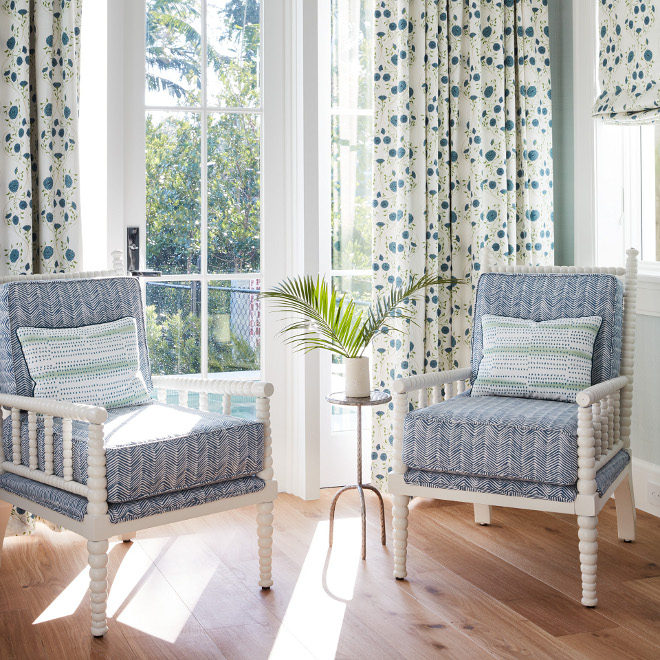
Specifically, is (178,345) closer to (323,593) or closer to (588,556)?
(323,593)

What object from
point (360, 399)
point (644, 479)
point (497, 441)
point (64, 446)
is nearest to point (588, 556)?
point (497, 441)

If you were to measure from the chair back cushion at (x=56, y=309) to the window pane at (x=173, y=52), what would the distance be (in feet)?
2.93

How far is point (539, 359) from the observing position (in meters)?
2.94

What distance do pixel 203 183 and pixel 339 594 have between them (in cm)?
175

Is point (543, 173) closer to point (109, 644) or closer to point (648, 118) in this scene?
point (648, 118)

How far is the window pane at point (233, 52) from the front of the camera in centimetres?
352

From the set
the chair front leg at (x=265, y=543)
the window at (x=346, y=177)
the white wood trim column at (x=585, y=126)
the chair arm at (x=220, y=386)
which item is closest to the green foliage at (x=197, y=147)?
the window at (x=346, y=177)

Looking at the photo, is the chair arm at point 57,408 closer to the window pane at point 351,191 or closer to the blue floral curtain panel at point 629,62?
the window pane at point 351,191

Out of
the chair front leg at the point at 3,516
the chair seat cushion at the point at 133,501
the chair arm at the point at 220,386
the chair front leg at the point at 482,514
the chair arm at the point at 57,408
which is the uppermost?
the chair arm at the point at 220,386

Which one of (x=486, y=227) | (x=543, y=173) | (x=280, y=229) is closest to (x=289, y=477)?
(x=280, y=229)

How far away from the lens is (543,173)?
379cm

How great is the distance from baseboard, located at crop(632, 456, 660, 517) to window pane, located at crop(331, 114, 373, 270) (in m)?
1.39

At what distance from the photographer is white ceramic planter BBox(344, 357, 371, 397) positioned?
2961 mm

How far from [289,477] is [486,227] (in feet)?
4.40
